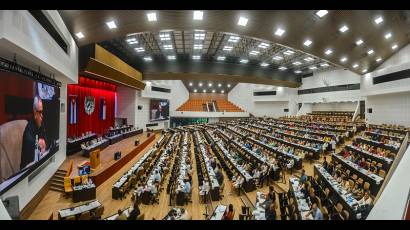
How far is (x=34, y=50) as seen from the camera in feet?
20.1

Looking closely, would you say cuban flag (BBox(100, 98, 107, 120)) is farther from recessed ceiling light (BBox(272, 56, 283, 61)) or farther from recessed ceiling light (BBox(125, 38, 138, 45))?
recessed ceiling light (BBox(272, 56, 283, 61))

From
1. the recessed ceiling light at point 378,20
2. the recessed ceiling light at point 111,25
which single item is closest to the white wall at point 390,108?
the recessed ceiling light at point 378,20

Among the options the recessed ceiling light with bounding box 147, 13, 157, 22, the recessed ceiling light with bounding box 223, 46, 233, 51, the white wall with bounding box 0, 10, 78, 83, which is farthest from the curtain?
the recessed ceiling light with bounding box 223, 46, 233, 51

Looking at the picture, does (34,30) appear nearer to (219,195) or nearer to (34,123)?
(34,123)

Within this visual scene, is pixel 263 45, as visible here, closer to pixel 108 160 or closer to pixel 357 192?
pixel 357 192

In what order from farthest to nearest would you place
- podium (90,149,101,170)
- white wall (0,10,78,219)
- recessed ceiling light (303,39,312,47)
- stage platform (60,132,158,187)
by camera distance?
1. recessed ceiling light (303,39,312,47)
2. podium (90,149,101,170)
3. stage platform (60,132,158,187)
4. white wall (0,10,78,219)

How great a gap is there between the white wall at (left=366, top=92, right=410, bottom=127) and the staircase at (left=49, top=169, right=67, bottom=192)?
2326cm

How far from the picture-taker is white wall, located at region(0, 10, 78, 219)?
497cm

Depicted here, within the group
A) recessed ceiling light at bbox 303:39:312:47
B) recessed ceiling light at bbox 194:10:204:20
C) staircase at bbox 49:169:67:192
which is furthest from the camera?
recessed ceiling light at bbox 303:39:312:47

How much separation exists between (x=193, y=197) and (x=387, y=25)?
12.7 metres

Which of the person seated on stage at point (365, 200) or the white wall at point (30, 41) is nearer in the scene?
the white wall at point (30, 41)

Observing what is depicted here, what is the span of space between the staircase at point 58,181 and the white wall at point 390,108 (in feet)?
76.3

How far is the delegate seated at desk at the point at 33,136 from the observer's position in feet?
22.4

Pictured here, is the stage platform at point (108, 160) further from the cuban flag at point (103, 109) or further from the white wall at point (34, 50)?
the cuban flag at point (103, 109)
